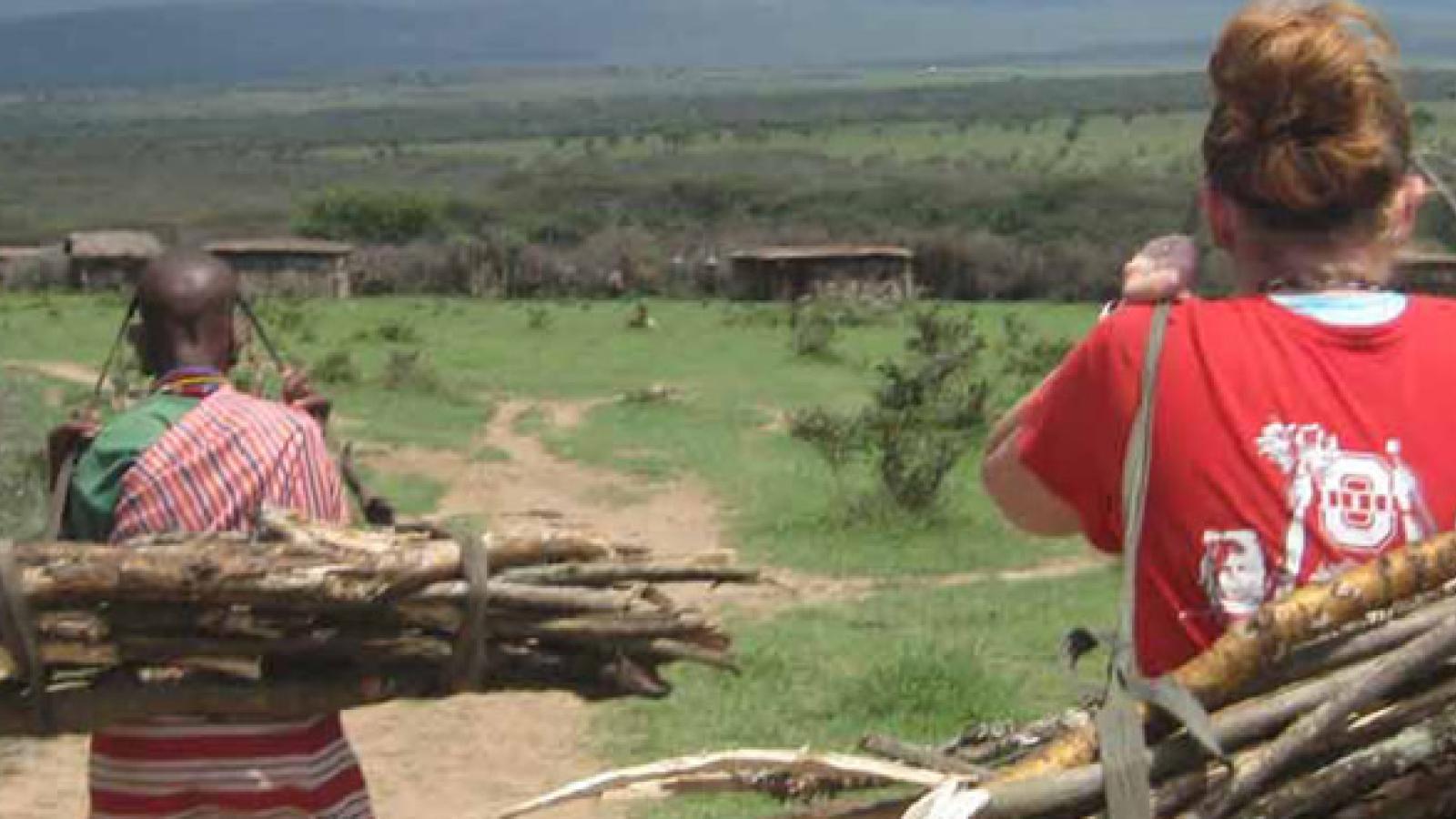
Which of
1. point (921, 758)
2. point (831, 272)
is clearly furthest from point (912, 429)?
point (831, 272)

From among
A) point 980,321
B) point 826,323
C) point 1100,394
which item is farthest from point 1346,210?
point 980,321

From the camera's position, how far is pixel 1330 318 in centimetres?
245

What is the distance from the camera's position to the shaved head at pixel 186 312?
12.3 feet

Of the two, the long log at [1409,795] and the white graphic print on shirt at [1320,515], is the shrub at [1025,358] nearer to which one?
the white graphic print on shirt at [1320,515]

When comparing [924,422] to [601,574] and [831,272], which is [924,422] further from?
[831,272]

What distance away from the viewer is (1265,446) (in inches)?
94.4

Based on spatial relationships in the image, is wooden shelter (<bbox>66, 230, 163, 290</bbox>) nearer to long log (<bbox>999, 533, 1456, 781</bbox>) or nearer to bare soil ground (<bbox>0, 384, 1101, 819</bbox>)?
bare soil ground (<bbox>0, 384, 1101, 819</bbox>)

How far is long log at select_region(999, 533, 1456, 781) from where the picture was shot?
2.22 meters

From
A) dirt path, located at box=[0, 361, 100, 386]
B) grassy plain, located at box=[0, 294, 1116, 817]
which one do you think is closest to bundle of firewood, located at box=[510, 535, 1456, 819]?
grassy plain, located at box=[0, 294, 1116, 817]

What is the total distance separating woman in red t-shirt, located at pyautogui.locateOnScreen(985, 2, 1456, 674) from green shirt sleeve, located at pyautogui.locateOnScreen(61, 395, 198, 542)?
1572 mm

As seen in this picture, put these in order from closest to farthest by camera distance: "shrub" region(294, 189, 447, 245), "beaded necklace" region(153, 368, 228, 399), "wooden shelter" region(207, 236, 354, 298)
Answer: "beaded necklace" region(153, 368, 228, 399) < "wooden shelter" region(207, 236, 354, 298) < "shrub" region(294, 189, 447, 245)

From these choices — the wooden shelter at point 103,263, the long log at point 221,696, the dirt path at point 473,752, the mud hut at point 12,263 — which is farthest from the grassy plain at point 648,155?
the long log at point 221,696

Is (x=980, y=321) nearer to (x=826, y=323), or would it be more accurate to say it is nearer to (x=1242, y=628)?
(x=826, y=323)

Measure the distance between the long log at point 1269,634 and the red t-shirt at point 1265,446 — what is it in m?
0.08
